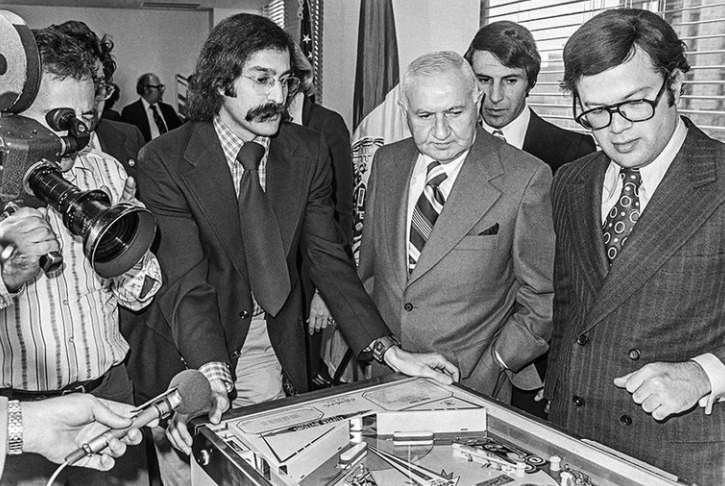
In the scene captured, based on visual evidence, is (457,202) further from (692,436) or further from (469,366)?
(692,436)

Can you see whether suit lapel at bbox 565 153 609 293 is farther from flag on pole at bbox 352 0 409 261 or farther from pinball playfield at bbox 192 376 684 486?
flag on pole at bbox 352 0 409 261

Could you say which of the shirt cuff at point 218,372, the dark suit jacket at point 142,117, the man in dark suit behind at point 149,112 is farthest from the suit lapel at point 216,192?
the man in dark suit behind at point 149,112

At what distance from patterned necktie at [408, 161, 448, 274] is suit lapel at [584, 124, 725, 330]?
1.89 ft

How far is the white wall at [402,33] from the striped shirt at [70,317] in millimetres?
2253

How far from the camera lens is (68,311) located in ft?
6.33

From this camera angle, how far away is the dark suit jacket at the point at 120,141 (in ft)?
9.33

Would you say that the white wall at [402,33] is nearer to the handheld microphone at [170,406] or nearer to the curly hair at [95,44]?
the curly hair at [95,44]

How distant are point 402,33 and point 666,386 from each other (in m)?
3.25

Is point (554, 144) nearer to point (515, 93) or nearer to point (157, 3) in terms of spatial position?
point (515, 93)

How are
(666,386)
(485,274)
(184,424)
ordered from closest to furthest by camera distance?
(666,386)
(184,424)
(485,274)

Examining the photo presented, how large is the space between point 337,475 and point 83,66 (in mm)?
1167

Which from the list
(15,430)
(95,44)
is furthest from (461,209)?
(95,44)

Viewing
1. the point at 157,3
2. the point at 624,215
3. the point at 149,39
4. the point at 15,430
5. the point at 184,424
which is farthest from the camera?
the point at 149,39

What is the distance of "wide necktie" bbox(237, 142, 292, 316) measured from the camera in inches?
81.7
